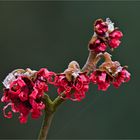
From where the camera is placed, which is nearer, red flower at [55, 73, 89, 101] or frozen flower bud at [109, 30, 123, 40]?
red flower at [55, 73, 89, 101]

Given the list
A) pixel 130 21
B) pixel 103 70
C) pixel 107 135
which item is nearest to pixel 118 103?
pixel 107 135

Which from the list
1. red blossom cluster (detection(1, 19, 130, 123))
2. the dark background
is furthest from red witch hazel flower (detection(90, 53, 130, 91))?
the dark background

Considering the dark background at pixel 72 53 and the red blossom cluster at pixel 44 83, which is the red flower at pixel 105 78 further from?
the dark background at pixel 72 53

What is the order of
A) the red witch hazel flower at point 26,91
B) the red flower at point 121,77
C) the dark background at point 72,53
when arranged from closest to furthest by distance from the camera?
the red witch hazel flower at point 26,91 < the red flower at point 121,77 < the dark background at point 72,53

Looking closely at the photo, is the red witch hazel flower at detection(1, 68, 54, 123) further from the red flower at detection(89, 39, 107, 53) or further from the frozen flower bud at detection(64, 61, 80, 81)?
the red flower at detection(89, 39, 107, 53)

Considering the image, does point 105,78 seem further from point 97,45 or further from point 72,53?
point 72,53

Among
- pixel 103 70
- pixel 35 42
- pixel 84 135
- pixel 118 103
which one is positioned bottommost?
pixel 84 135

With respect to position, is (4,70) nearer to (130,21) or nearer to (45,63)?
(45,63)

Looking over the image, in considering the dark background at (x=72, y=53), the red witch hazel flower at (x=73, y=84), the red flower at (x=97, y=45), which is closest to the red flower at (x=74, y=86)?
the red witch hazel flower at (x=73, y=84)
